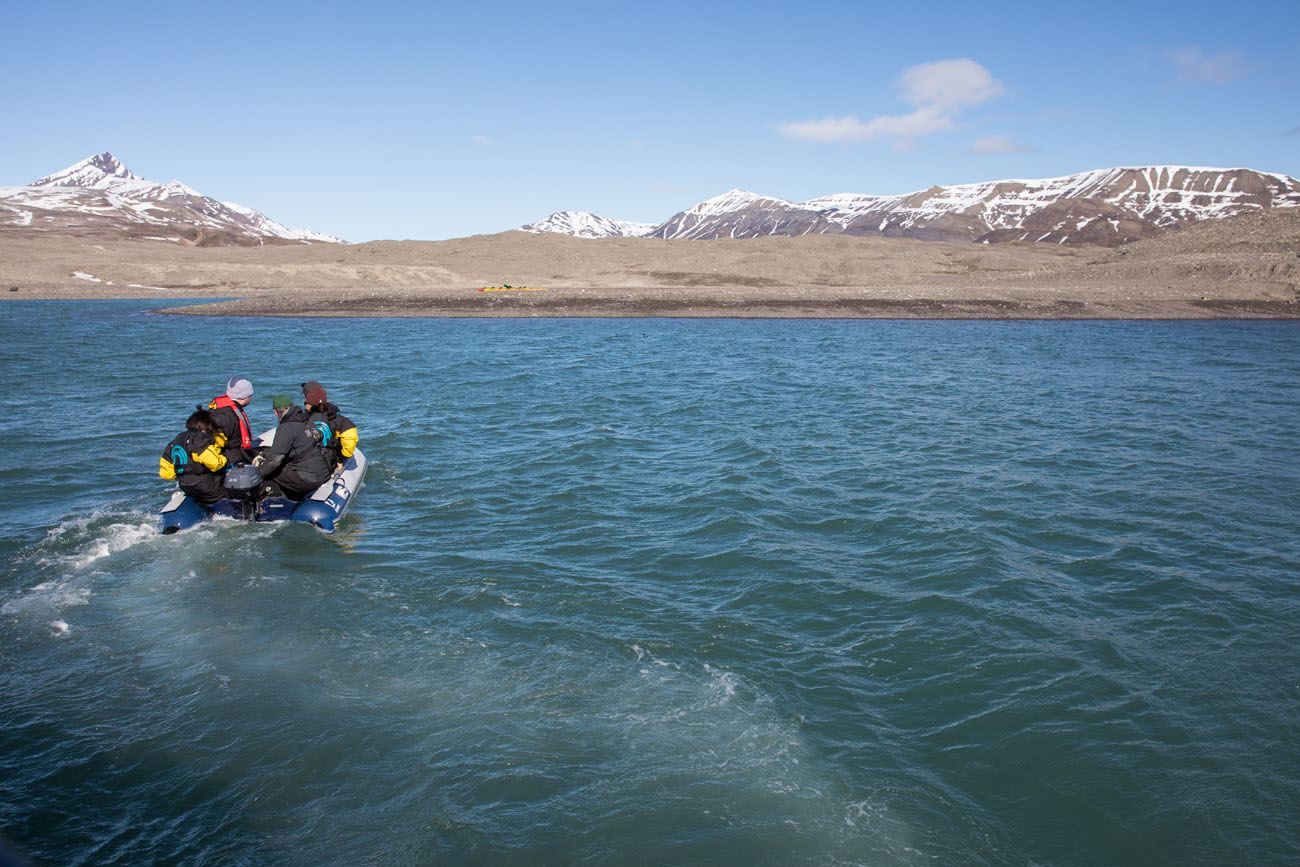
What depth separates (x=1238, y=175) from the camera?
134 m

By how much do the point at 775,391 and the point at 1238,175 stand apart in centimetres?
14622

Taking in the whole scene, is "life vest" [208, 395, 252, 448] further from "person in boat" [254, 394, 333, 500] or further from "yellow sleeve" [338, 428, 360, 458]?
"yellow sleeve" [338, 428, 360, 458]

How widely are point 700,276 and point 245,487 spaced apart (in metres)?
48.5

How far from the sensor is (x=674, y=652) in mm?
8289

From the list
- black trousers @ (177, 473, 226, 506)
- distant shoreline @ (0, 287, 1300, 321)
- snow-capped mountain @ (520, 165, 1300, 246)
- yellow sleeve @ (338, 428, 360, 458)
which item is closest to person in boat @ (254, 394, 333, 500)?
black trousers @ (177, 473, 226, 506)

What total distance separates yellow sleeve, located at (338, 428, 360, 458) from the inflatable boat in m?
0.60

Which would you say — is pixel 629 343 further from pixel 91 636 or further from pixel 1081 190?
pixel 1081 190

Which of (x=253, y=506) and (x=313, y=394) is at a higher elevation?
(x=313, y=394)

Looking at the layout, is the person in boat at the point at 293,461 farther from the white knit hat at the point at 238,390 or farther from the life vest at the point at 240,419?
the white knit hat at the point at 238,390

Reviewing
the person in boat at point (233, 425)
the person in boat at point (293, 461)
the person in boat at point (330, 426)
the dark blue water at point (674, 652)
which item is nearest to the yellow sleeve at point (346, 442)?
the person in boat at point (330, 426)

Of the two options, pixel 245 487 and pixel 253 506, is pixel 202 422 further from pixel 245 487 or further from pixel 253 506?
pixel 253 506

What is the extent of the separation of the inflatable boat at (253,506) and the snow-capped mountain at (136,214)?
3744 inches

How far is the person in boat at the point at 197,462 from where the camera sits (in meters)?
11.0

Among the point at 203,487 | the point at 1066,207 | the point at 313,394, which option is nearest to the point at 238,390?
the point at 313,394
